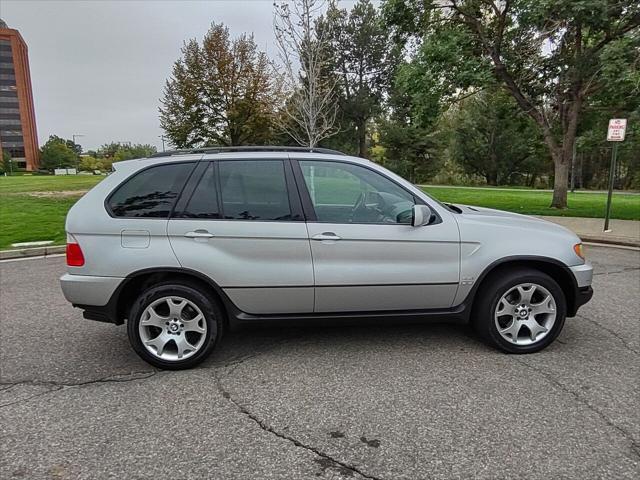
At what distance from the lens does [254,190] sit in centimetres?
346

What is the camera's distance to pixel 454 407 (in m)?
2.83

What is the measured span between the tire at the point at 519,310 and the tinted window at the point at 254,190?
1830mm

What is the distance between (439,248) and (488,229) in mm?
471

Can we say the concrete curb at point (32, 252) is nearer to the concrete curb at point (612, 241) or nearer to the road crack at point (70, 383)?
the road crack at point (70, 383)

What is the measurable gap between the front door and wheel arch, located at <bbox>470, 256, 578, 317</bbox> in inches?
10.2

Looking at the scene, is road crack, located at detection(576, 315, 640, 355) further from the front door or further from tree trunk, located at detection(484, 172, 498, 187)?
tree trunk, located at detection(484, 172, 498, 187)

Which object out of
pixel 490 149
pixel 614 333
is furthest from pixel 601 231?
pixel 490 149

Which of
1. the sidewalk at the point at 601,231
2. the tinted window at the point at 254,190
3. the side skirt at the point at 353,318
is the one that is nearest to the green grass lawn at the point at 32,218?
the tinted window at the point at 254,190

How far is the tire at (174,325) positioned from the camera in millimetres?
3307

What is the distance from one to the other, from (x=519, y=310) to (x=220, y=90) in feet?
87.1

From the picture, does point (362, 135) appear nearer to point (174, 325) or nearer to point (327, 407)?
point (174, 325)

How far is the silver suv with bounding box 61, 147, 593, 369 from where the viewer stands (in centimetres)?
330

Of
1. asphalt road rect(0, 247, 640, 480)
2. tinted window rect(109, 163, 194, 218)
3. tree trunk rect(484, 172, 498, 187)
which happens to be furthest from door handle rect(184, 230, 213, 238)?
tree trunk rect(484, 172, 498, 187)

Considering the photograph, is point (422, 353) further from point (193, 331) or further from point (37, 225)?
point (37, 225)
